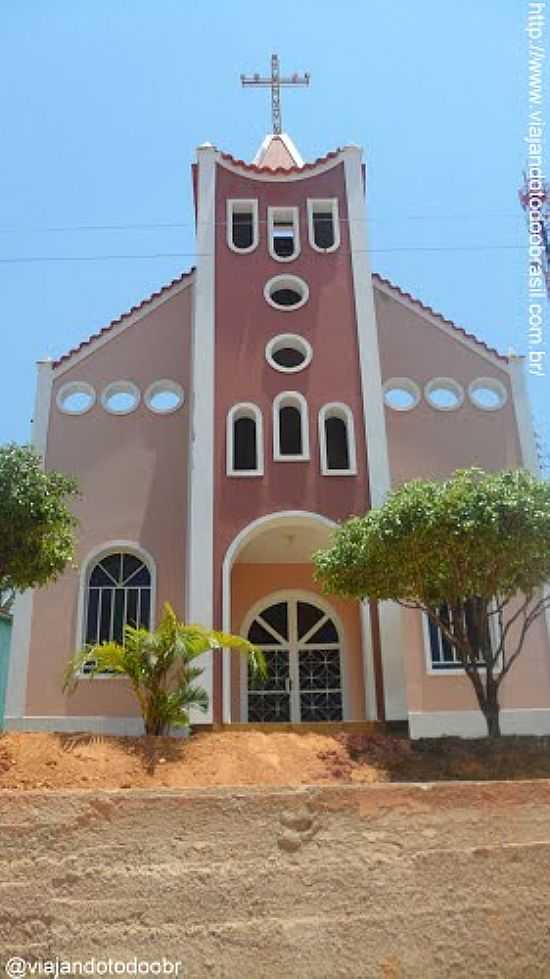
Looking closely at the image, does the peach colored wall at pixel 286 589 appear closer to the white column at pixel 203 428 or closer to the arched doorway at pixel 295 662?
Answer: the arched doorway at pixel 295 662

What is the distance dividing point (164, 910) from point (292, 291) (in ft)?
46.4

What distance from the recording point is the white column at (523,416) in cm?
1697

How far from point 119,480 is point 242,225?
589 centimetres

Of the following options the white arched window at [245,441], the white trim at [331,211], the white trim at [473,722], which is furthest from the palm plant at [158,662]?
the white trim at [331,211]

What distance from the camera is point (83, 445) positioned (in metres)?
17.1

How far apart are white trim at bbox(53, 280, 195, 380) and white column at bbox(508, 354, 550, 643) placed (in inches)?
261

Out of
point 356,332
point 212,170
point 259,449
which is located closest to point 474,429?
point 356,332

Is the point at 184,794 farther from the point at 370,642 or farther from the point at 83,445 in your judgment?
the point at 83,445

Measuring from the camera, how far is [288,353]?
1753cm

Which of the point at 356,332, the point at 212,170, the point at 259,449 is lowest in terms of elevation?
the point at 259,449

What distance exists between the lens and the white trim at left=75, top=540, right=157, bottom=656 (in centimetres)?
1570

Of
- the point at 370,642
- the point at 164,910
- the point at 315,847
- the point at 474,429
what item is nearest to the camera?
the point at 164,910

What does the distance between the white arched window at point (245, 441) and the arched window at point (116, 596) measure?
2.36 metres

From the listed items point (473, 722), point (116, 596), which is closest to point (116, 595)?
point (116, 596)
